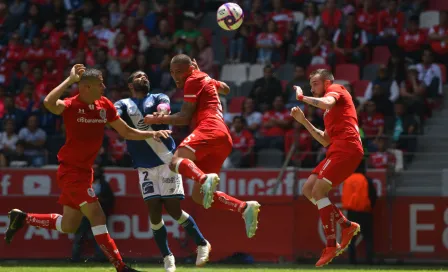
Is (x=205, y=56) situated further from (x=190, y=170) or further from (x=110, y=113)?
(x=190, y=170)

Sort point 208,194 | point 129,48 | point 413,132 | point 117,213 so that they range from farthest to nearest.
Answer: point 129,48 < point 413,132 < point 117,213 < point 208,194

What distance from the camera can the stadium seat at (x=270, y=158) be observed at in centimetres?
1983

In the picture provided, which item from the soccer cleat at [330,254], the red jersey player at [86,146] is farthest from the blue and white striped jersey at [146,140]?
the soccer cleat at [330,254]

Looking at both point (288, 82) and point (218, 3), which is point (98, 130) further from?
point (218, 3)

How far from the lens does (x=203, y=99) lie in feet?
41.3

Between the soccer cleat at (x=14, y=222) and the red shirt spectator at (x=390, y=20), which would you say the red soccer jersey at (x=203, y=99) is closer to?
the soccer cleat at (x=14, y=222)

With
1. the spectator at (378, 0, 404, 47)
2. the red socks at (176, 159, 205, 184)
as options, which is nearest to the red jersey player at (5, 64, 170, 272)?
the red socks at (176, 159, 205, 184)

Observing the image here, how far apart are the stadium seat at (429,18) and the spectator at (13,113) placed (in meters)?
9.76

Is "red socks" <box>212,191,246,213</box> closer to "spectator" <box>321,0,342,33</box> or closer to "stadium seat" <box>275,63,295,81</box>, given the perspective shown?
"stadium seat" <box>275,63,295,81</box>

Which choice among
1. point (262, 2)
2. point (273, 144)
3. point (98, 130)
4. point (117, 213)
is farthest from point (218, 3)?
point (98, 130)

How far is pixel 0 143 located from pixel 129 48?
440 cm

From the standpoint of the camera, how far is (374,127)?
20.2 meters

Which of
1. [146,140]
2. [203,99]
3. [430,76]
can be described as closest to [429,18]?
[430,76]

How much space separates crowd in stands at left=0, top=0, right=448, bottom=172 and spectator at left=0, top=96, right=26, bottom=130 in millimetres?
29
